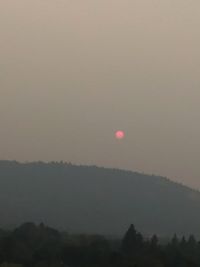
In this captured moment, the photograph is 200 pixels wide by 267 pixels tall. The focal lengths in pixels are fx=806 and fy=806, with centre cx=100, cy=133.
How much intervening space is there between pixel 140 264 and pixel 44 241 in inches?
1435

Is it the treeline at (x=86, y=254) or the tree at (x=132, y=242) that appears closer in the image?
the treeline at (x=86, y=254)

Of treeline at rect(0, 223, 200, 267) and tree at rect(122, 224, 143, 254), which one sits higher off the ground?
tree at rect(122, 224, 143, 254)

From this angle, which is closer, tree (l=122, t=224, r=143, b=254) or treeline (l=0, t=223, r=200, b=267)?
treeline (l=0, t=223, r=200, b=267)

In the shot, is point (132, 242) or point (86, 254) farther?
point (132, 242)

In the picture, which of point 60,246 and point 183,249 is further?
point 183,249

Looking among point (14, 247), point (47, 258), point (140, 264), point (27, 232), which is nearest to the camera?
point (140, 264)

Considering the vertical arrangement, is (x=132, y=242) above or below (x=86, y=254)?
above

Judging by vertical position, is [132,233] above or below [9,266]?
above

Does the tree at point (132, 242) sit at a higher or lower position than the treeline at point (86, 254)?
higher

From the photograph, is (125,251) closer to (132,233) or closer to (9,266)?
(132,233)

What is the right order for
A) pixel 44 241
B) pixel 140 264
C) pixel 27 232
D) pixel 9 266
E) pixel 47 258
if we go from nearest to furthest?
pixel 9 266 → pixel 140 264 → pixel 47 258 → pixel 44 241 → pixel 27 232

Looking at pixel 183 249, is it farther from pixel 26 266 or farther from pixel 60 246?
pixel 26 266

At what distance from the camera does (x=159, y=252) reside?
115 meters

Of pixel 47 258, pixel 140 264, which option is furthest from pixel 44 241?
pixel 140 264
